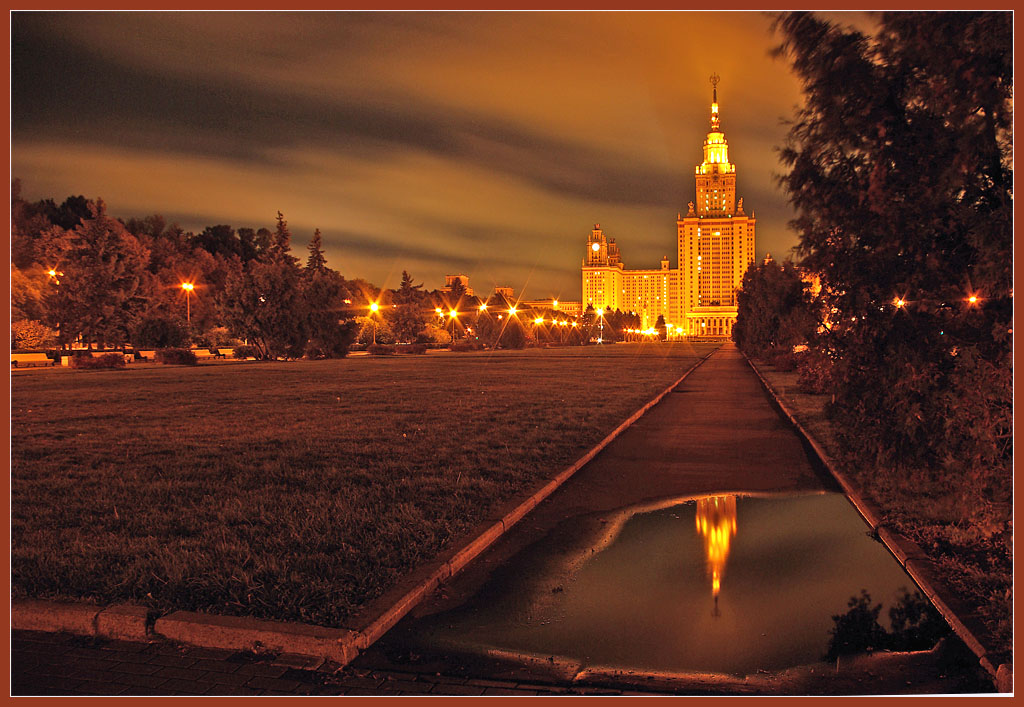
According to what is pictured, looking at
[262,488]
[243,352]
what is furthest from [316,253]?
[262,488]

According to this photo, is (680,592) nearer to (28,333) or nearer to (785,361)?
(785,361)

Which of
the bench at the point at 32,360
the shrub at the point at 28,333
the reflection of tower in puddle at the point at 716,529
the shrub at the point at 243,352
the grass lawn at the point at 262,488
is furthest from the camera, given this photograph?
the shrub at the point at 243,352

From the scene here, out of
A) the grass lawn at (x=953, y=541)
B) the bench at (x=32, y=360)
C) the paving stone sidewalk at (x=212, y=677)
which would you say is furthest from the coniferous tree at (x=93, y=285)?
the grass lawn at (x=953, y=541)

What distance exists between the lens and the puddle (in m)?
4.54

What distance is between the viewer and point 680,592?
5.59m

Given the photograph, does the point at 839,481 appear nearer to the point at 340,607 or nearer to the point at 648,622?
the point at 648,622

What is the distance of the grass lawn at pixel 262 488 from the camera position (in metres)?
5.30

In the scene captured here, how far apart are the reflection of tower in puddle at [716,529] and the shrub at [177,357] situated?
38182mm

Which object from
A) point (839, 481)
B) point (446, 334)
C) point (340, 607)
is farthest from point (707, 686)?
point (446, 334)

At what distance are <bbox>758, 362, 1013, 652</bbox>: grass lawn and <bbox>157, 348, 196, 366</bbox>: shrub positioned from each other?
39.2 meters

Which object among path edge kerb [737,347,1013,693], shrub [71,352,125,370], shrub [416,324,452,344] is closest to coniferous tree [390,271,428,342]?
shrub [416,324,452,344]

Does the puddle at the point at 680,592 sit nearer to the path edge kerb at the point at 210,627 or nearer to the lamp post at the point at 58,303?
the path edge kerb at the point at 210,627

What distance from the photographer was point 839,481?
950cm

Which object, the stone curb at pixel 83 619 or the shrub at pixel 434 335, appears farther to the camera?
the shrub at pixel 434 335
